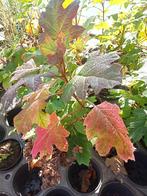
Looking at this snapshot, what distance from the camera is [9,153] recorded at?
111 cm

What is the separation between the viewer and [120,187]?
935mm

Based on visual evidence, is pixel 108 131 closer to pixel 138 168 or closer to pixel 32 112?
pixel 32 112

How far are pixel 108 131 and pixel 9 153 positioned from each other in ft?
2.18

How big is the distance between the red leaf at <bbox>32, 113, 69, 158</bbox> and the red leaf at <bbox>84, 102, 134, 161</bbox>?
120 millimetres

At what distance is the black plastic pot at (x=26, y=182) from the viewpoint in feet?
3.34

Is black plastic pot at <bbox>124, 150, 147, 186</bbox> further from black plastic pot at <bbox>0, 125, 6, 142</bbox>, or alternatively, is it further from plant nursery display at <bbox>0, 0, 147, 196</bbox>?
black plastic pot at <bbox>0, 125, 6, 142</bbox>

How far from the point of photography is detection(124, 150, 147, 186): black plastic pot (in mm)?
960

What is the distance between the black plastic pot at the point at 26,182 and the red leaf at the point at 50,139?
427 mm

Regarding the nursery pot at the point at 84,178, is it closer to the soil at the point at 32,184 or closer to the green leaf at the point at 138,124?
the soil at the point at 32,184

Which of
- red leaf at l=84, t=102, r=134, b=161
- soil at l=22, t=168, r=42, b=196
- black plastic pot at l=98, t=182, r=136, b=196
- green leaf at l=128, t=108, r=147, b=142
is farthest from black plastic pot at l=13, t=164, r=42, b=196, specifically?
red leaf at l=84, t=102, r=134, b=161

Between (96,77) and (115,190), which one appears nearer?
(96,77)

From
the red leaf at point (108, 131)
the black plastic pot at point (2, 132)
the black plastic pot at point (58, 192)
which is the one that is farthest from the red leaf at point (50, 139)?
the black plastic pot at point (2, 132)

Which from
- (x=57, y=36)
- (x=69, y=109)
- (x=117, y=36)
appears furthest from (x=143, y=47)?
(x=57, y=36)

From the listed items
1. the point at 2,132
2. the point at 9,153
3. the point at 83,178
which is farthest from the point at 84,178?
the point at 2,132
